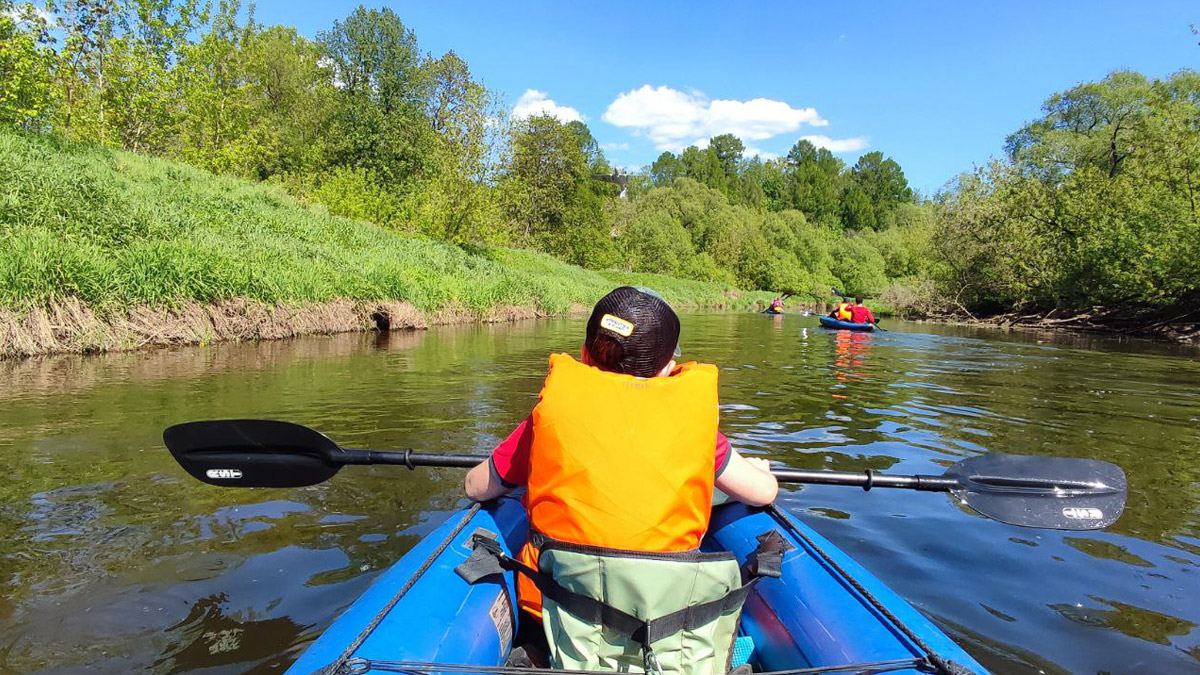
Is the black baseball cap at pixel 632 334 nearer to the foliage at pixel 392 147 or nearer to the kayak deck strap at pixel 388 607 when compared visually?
the kayak deck strap at pixel 388 607

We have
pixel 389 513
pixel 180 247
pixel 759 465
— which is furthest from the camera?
pixel 180 247

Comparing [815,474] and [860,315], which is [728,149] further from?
[815,474]

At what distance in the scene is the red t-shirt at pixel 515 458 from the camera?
215 cm

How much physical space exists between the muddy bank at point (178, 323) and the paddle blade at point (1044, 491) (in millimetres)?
9847

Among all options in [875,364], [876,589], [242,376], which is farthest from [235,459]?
[875,364]

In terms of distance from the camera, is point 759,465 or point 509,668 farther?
point 759,465

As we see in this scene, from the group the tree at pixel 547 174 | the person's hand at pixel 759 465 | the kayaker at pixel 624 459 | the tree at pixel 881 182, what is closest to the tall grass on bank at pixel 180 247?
the kayaker at pixel 624 459

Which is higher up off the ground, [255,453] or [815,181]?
[815,181]

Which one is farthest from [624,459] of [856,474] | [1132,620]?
[1132,620]

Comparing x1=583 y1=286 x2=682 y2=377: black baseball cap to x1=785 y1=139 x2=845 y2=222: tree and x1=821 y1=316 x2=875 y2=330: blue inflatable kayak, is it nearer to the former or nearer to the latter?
x1=821 y1=316 x2=875 y2=330: blue inflatable kayak

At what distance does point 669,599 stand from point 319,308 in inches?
472

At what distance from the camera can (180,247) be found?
33.7 ft

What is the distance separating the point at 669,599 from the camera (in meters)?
1.62

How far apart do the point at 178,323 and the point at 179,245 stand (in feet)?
5.26
